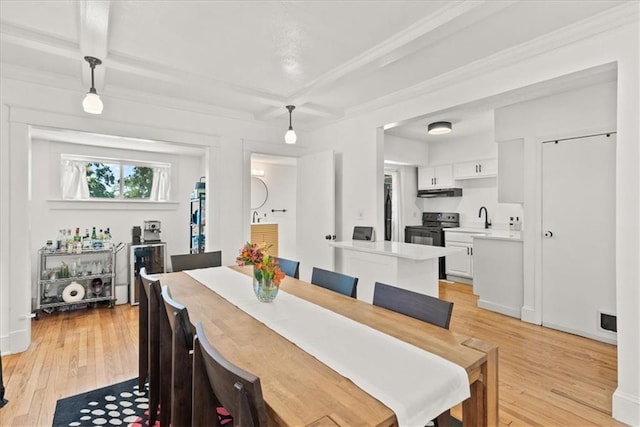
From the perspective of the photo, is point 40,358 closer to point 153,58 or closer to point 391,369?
point 153,58

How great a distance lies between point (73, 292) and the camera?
400 centimetres

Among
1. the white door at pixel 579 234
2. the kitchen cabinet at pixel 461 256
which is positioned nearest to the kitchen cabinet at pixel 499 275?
the white door at pixel 579 234

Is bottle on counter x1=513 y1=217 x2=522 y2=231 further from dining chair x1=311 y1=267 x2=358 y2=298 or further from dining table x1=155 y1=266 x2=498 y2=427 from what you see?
dining table x1=155 y1=266 x2=498 y2=427

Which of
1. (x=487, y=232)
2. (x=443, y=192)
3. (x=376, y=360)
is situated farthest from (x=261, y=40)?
(x=443, y=192)

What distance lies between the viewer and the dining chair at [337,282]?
6.72 feet

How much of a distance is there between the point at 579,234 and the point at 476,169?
2.36m

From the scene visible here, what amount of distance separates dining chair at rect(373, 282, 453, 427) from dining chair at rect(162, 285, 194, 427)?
992mm

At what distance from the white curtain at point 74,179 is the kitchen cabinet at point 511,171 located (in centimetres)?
552

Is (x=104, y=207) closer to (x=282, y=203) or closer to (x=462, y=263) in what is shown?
(x=282, y=203)

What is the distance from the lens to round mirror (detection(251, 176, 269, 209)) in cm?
649

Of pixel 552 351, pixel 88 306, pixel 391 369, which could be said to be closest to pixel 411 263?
pixel 552 351

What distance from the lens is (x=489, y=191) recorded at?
5.48 meters

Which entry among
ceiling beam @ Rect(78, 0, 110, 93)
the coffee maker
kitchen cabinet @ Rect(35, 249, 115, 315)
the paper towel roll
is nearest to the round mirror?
the coffee maker

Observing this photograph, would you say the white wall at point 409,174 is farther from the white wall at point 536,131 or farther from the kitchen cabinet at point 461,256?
the white wall at point 536,131
